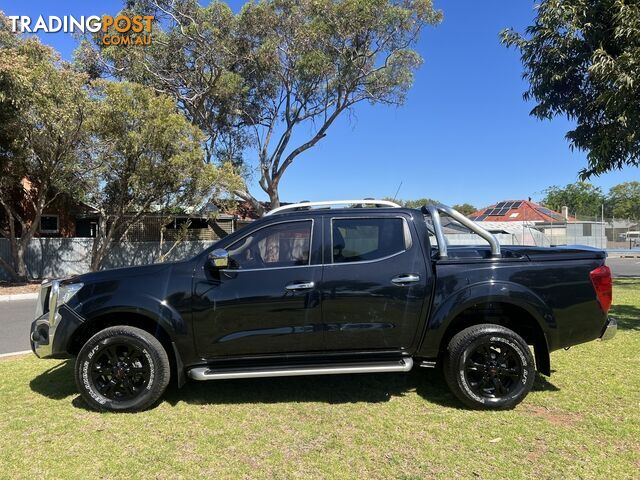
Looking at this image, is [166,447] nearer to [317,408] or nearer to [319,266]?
[317,408]

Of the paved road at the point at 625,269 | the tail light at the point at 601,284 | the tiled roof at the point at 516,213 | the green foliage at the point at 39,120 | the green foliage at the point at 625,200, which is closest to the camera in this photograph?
the tail light at the point at 601,284

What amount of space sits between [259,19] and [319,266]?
60.2 ft

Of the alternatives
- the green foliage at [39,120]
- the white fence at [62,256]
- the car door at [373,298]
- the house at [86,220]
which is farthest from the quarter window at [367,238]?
the house at [86,220]

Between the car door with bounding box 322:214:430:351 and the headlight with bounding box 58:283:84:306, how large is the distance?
227 centimetres

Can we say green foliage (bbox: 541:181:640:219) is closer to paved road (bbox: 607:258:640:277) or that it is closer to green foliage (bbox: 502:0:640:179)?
paved road (bbox: 607:258:640:277)

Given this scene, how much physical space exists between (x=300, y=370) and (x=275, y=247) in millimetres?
1144

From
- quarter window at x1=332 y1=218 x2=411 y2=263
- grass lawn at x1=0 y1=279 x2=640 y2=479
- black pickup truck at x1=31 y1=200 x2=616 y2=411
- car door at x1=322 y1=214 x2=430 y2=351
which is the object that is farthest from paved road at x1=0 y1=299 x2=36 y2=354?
quarter window at x1=332 y1=218 x2=411 y2=263

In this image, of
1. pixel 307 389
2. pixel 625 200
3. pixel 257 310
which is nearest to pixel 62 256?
pixel 307 389

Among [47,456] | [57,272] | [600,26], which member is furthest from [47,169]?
[600,26]

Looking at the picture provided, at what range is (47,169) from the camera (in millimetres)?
15656

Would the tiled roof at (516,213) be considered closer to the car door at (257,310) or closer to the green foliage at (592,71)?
the green foliage at (592,71)

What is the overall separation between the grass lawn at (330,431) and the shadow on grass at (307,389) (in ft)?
0.04

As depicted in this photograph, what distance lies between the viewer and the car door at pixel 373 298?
4.36m

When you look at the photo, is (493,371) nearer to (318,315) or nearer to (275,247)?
(318,315)
